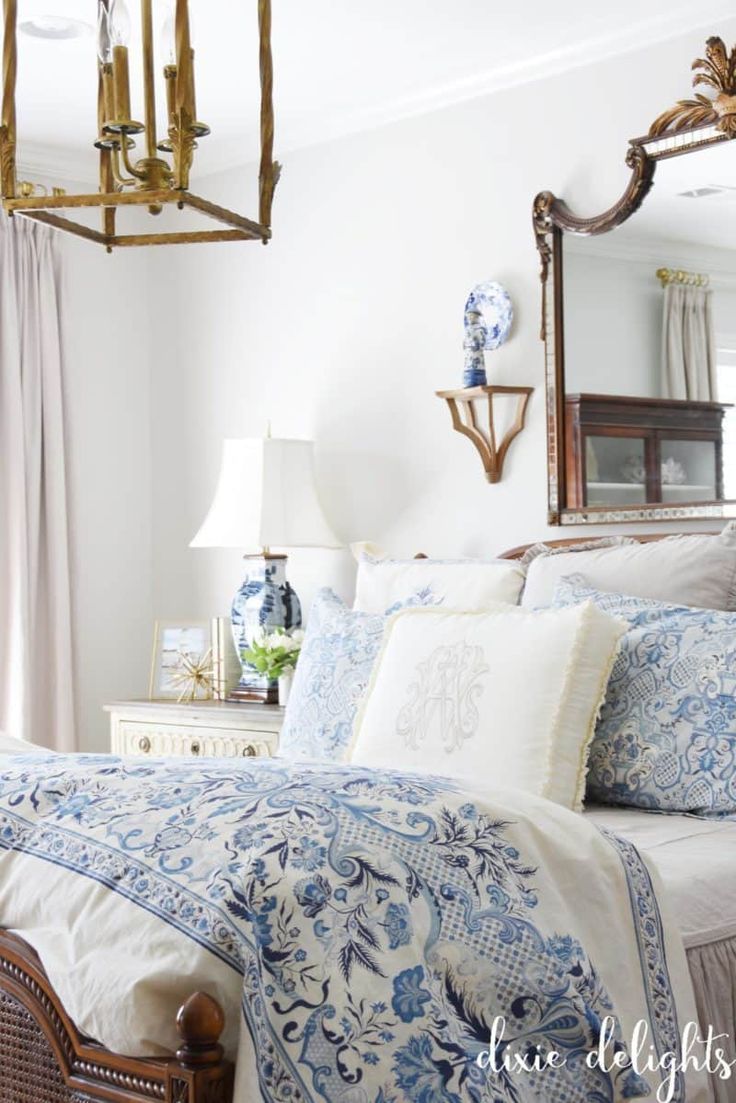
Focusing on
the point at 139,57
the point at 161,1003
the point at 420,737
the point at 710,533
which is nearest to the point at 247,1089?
the point at 161,1003

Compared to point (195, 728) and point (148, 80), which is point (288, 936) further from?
point (195, 728)

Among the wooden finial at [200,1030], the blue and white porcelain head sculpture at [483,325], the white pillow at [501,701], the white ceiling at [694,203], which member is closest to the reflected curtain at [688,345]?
the white ceiling at [694,203]

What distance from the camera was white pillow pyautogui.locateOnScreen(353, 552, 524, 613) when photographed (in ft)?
10.6

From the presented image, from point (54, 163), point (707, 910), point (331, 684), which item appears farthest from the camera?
point (54, 163)

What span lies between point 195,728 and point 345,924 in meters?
2.66

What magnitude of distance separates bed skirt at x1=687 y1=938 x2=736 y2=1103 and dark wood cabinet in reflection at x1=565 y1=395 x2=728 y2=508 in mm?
1618

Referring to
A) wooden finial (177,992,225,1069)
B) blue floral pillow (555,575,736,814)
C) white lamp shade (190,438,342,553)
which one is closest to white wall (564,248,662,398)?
white lamp shade (190,438,342,553)

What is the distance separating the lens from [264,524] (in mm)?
4207

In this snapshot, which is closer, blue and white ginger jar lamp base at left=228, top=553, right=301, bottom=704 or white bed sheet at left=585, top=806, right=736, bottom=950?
white bed sheet at left=585, top=806, right=736, bottom=950

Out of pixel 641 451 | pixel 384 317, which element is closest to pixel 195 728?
pixel 384 317

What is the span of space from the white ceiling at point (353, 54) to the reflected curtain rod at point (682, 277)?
60cm

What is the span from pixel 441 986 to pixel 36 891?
1.64 feet

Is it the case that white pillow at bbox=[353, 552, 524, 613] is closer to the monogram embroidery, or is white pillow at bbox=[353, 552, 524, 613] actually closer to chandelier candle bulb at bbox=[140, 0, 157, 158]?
the monogram embroidery

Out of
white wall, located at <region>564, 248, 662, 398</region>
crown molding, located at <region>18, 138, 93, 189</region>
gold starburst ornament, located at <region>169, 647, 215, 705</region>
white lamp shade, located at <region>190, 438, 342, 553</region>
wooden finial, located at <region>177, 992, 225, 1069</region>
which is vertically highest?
crown molding, located at <region>18, 138, 93, 189</region>
